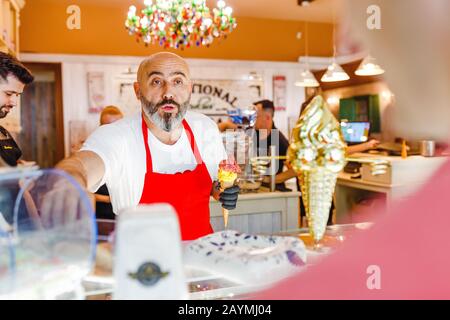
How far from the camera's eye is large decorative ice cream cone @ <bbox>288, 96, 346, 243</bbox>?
1.05 m

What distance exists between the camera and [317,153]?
1054 millimetres

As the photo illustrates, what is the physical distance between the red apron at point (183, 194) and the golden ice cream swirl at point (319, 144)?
0.69m

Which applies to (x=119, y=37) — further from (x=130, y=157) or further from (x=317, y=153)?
(x=317, y=153)

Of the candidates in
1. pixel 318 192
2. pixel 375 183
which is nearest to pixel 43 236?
pixel 318 192

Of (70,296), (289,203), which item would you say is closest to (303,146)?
(70,296)

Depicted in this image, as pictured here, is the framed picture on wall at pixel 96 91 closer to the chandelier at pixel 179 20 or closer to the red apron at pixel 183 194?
the chandelier at pixel 179 20

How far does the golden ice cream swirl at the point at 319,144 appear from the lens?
1052 millimetres

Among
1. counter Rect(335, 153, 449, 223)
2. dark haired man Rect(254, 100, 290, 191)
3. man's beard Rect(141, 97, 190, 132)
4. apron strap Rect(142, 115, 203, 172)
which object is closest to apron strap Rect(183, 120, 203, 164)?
apron strap Rect(142, 115, 203, 172)

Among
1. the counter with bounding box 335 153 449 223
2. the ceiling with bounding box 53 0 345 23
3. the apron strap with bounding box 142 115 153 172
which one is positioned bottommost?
the counter with bounding box 335 153 449 223

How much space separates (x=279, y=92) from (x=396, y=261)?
5.45 metres

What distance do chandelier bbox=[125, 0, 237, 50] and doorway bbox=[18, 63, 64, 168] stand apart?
173 cm

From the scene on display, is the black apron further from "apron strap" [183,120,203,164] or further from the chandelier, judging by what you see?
the chandelier

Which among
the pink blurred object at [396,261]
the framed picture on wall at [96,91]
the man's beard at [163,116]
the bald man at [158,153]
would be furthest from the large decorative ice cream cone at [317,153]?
the framed picture on wall at [96,91]

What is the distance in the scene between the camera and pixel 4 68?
150cm
